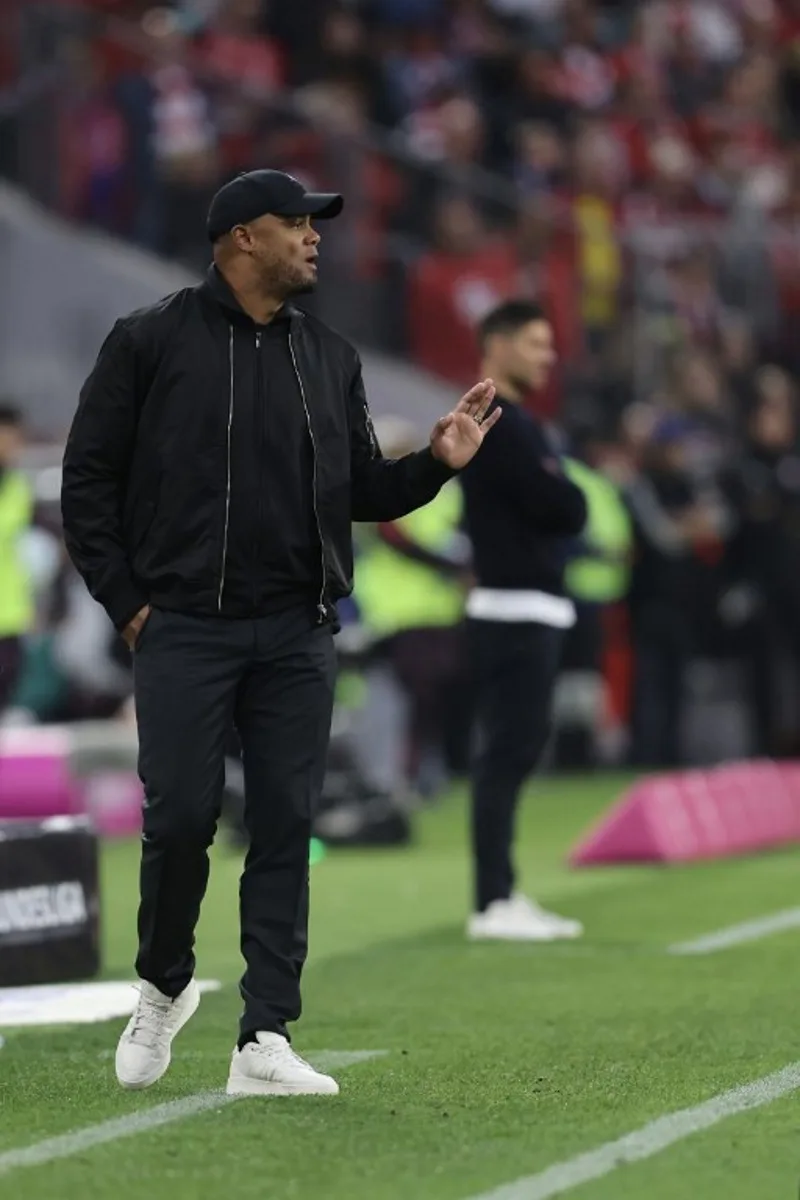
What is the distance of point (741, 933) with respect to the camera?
1022cm

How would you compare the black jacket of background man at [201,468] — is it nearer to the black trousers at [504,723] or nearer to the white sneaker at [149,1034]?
the white sneaker at [149,1034]

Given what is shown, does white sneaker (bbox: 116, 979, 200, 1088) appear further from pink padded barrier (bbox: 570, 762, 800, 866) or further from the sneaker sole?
pink padded barrier (bbox: 570, 762, 800, 866)

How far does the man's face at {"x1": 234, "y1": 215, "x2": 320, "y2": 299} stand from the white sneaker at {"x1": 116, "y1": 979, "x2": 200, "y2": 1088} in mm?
1689

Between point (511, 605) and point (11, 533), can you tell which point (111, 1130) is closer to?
point (511, 605)

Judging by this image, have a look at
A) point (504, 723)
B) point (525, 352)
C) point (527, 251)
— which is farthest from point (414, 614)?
point (525, 352)

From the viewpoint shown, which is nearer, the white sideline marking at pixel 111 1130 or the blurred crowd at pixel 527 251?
the white sideline marking at pixel 111 1130

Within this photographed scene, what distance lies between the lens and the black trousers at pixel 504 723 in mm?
10172

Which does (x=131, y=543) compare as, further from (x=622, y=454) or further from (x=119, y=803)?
(x=622, y=454)

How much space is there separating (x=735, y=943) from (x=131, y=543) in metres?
3.97

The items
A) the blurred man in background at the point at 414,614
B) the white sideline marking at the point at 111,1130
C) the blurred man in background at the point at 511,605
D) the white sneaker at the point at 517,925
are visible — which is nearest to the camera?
the white sideline marking at the point at 111,1130

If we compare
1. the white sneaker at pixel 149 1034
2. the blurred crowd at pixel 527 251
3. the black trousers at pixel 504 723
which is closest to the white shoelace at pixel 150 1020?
the white sneaker at pixel 149 1034

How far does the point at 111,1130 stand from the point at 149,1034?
1.86ft

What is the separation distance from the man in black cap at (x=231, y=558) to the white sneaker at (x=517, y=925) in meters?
3.49

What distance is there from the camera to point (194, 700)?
653cm
